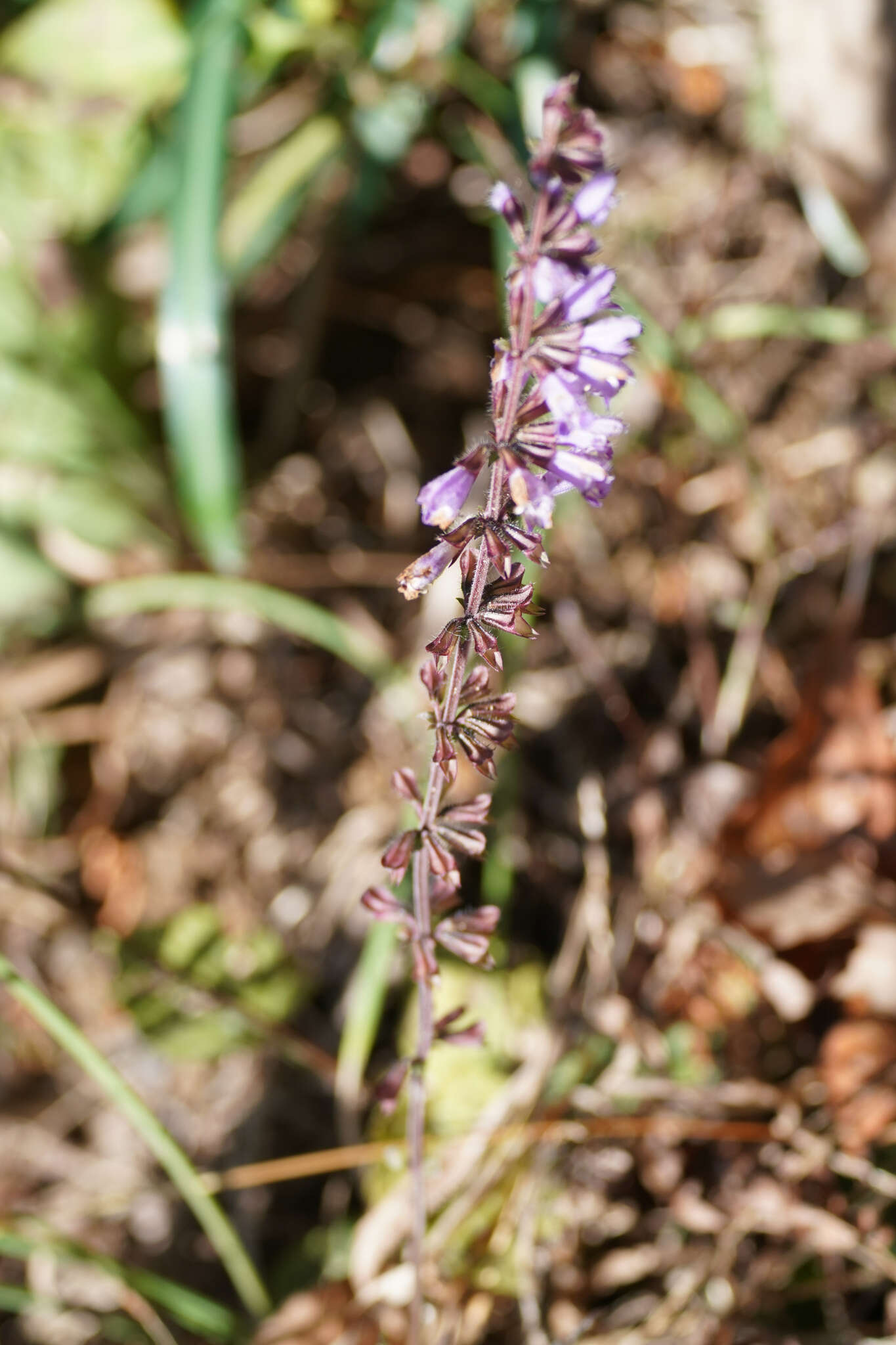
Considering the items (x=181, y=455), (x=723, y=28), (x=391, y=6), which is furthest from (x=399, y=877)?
(x=723, y=28)

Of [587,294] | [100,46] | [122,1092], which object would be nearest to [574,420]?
[587,294]

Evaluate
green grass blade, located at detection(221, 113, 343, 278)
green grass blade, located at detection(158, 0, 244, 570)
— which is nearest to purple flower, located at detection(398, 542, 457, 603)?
green grass blade, located at detection(158, 0, 244, 570)

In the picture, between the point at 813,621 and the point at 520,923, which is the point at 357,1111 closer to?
the point at 520,923

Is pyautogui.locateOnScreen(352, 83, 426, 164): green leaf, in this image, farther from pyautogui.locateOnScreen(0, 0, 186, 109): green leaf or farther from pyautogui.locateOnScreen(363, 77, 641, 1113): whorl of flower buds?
pyautogui.locateOnScreen(363, 77, 641, 1113): whorl of flower buds

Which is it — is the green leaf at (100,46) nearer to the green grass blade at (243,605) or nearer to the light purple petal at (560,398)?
the green grass blade at (243,605)

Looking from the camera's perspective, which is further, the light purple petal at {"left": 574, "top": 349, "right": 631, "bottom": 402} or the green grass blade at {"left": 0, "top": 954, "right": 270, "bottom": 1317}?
the green grass blade at {"left": 0, "top": 954, "right": 270, "bottom": 1317}

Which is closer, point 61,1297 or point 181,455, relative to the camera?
point 61,1297
